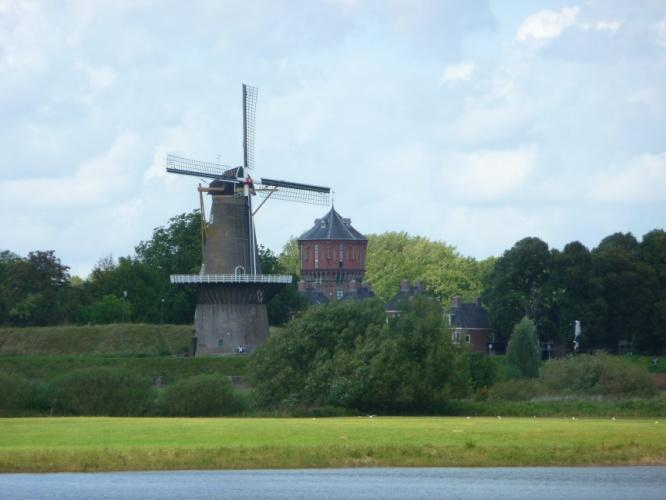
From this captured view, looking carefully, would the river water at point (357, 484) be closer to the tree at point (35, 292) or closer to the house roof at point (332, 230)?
the tree at point (35, 292)

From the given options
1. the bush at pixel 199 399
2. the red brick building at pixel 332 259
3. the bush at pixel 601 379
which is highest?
the red brick building at pixel 332 259

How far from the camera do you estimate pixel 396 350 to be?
67.1 meters

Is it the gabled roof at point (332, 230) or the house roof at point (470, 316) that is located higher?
the gabled roof at point (332, 230)

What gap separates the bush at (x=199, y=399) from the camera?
65562 mm

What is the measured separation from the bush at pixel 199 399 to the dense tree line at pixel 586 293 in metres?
46.2

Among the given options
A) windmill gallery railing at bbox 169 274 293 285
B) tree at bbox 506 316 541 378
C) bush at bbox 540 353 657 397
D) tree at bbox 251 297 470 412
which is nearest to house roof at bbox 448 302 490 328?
tree at bbox 506 316 541 378

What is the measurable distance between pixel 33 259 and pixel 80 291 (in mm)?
5530

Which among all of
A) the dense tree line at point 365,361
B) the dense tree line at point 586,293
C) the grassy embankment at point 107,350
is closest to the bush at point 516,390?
the dense tree line at point 365,361

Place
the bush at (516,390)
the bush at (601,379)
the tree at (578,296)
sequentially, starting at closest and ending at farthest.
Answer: the bush at (601,379) → the bush at (516,390) → the tree at (578,296)

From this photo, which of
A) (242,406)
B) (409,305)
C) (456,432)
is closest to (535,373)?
(409,305)

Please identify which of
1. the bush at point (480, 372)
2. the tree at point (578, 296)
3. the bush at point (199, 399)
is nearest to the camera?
the bush at point (199, 399)

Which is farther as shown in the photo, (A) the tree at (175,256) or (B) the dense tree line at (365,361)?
(A) the tree at (175,256)

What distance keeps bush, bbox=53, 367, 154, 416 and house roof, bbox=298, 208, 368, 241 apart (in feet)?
250

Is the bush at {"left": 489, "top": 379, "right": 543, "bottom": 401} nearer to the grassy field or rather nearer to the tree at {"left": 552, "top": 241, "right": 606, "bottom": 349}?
the grassy field
